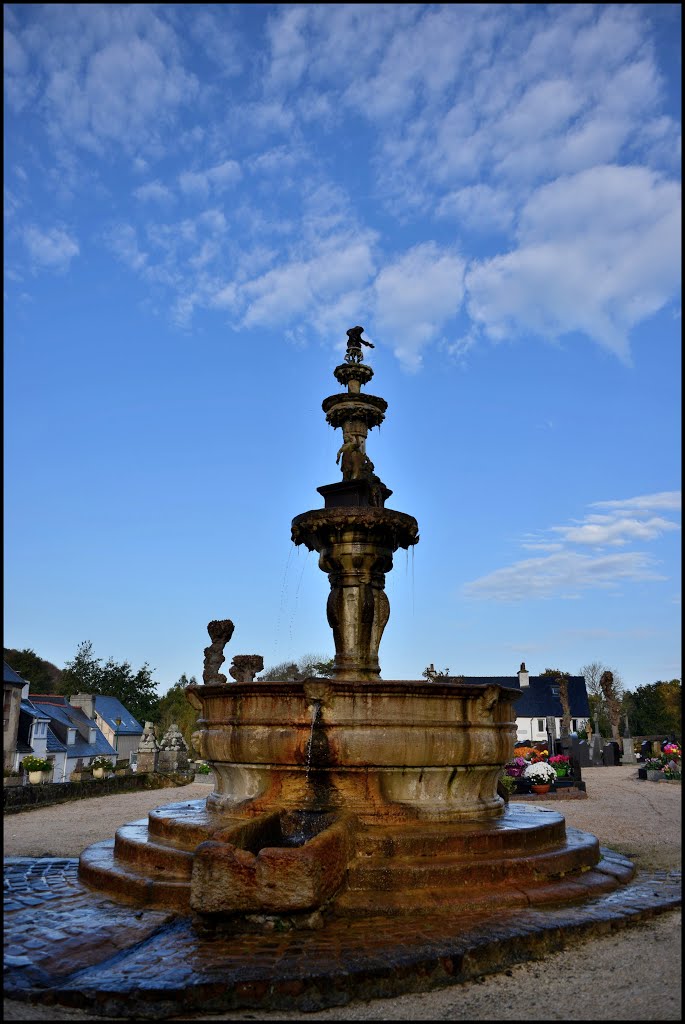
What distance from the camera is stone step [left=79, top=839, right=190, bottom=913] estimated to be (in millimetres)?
6131

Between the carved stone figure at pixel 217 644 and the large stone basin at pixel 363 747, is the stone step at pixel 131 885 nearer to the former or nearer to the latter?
the large stone basin at pixel 363 747

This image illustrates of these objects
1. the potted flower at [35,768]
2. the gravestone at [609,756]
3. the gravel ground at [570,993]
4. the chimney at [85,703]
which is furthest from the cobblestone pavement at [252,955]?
the chimney at [85,703]

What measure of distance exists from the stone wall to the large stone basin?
12068 mm

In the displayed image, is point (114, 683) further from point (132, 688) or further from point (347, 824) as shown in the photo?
point (347, 824)

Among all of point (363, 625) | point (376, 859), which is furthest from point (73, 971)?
point (363, 625)

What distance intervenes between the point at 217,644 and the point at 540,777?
34.4 ft

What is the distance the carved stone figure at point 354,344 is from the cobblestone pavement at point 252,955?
9829 mm

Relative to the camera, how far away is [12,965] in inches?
192

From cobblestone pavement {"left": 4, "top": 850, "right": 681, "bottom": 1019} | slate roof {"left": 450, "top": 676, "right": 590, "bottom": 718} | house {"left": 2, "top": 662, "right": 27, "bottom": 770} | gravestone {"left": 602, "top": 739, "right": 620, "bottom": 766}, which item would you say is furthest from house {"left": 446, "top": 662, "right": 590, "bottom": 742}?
cobblestone pavement {"left": 4, "top": 850, "right": 681, "bottom": 1019}

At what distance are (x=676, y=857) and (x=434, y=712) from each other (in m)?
4.62

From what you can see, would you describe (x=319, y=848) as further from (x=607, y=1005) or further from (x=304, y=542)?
(x=304, y=542)

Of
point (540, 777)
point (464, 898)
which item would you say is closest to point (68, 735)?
point (540, 777)

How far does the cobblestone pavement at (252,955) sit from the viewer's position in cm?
431

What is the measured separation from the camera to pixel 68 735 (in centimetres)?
5056
